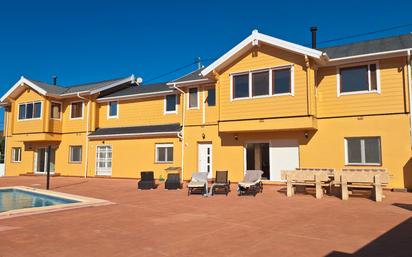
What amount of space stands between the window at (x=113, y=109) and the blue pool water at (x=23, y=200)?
30.4ft

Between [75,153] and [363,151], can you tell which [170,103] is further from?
[363,151]

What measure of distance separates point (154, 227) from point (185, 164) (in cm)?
1251

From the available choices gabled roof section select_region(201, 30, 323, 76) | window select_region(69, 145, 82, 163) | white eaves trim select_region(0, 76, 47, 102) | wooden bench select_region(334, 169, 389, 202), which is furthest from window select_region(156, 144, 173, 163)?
wooden bench select_region(334, 169, 389, 202)

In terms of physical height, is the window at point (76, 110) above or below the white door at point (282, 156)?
above

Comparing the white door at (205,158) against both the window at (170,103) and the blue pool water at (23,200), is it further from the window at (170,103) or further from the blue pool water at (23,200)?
the blue pool water at (23,200)

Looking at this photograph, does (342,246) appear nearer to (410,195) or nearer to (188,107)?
(410,195)

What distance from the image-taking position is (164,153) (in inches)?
872

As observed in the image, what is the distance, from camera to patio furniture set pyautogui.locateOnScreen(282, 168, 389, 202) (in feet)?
40.3

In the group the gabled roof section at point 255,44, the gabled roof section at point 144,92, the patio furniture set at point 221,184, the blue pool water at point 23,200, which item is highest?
the gabled roof section at point 255,44

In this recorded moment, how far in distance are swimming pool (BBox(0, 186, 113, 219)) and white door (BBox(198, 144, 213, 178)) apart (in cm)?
805

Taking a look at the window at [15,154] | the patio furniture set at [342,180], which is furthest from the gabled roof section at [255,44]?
the window at [15,154]

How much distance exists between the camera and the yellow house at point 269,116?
50.7 feet

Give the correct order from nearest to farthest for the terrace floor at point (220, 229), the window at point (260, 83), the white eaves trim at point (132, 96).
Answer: the terrace floor at point (220, 229) → the window at point (260, 83) → the white eaves trim at point (132, 96)

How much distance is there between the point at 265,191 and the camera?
15648 mm
